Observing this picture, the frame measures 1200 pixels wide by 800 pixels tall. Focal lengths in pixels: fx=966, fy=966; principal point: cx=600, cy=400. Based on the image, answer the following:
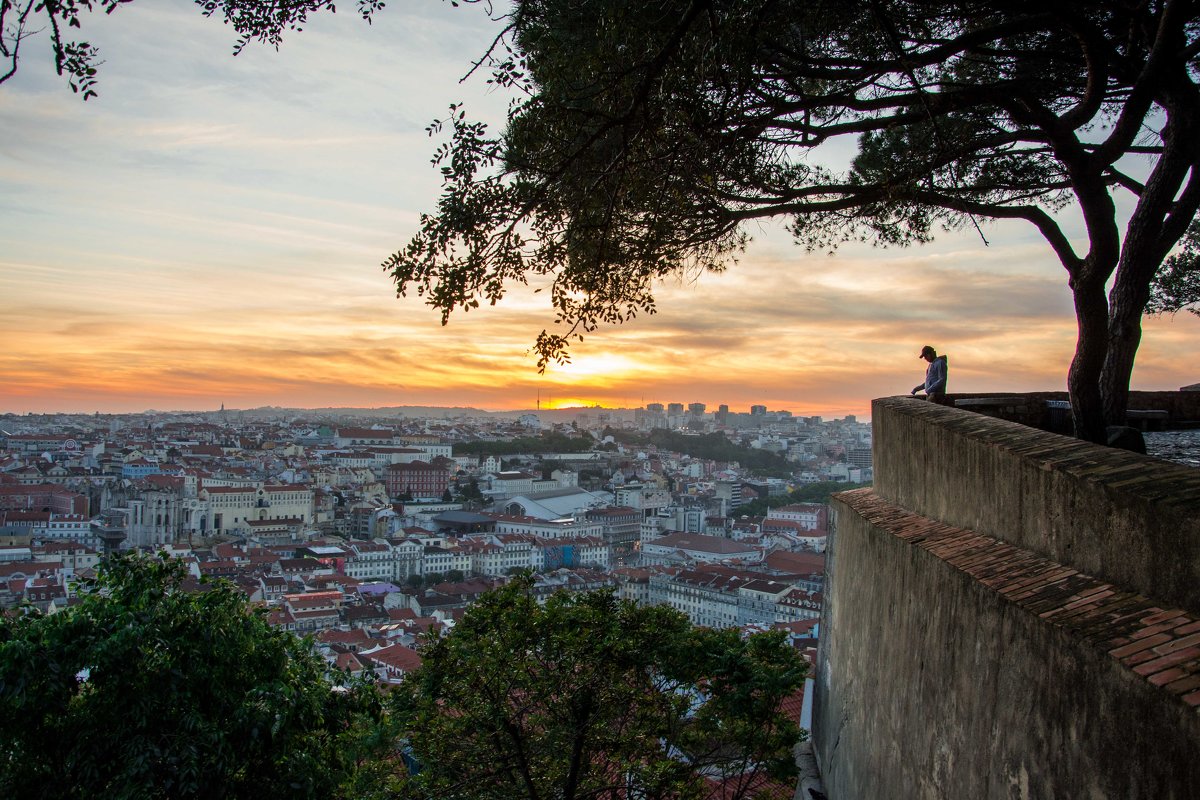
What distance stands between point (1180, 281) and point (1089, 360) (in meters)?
3.12

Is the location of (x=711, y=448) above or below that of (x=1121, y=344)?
below

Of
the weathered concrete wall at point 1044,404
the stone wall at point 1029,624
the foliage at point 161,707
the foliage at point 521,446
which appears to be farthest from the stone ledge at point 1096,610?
the foliage at point 521,446

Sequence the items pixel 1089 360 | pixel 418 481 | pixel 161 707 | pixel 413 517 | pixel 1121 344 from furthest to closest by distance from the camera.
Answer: pixel 418 481 → pixel 413 517 → pixel 161 707 → pixel 1121 344 → pixel 1089 360

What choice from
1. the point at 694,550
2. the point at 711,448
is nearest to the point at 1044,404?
the point at 694,550

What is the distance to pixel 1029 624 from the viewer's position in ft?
6.07

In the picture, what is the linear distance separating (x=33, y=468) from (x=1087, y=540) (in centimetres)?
6764

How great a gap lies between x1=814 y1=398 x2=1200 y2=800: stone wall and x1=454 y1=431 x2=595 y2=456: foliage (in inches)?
3170

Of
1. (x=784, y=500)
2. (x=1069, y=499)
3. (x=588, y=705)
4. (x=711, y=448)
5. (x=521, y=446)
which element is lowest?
(x=784, y=500)

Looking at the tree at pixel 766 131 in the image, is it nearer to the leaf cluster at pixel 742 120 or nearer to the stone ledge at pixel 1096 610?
the leaf cluster at pixel 742 120

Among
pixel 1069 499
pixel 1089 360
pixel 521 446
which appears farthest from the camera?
pixel 521 446

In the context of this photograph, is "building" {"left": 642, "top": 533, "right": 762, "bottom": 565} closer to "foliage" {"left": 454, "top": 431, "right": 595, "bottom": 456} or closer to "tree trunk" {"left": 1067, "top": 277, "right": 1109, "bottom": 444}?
"tree trunk" {"left": 1067, "top": 277, "right": 1109, "bottom": 444}

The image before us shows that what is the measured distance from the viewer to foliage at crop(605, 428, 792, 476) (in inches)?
3203

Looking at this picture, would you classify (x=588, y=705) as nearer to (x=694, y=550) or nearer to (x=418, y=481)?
(x=694, y=550)

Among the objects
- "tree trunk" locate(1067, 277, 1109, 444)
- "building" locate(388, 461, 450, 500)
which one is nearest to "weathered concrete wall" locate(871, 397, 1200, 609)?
"tree trunk" locate(1067, 277, 1109, 444)
